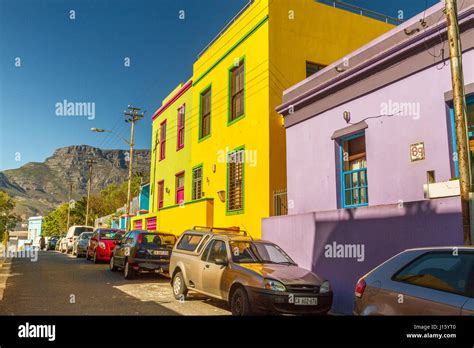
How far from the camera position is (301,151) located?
13031 millimetres

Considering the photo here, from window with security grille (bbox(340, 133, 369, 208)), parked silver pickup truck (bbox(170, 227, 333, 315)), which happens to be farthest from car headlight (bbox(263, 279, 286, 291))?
window with security grille (bbox(340, 133, 369, 208))

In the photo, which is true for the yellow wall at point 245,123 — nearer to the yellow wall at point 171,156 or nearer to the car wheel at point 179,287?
the yellow wall at point 171,156

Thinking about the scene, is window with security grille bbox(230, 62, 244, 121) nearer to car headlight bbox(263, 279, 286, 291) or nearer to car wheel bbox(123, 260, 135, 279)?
car wheel bbox(123, 260, 135, 279)

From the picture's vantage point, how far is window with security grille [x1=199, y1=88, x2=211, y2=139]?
20178 mm

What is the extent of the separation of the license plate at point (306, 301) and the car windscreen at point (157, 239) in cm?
771

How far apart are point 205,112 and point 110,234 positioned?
757 cm

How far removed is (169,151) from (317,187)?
14456mm

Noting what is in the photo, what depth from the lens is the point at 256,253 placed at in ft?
30.8

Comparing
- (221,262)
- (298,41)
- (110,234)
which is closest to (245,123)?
(298,41)

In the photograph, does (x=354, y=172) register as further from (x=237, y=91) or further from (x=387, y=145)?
(x=237, y=91)

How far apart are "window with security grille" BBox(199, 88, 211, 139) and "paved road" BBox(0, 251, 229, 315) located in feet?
26.0

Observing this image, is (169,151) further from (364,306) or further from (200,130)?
(364,306)

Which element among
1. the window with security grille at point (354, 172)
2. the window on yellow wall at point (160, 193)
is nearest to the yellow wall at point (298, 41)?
the window with security grille at point (354, 172)
